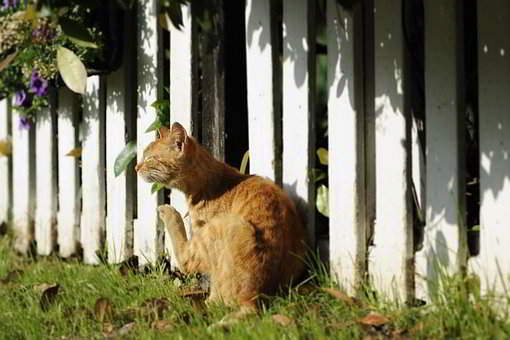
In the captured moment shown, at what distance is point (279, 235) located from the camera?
9.84 feet

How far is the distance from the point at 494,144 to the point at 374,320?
72cm

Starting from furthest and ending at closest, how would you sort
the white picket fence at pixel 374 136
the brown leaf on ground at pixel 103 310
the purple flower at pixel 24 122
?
the purple flower at pixel 24 122 < the brown leaf on ground at pixel 103 310 < the white picket fence at pixel 374 136

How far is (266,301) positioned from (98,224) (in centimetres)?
184

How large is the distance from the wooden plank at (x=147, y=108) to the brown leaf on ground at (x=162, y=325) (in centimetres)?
109

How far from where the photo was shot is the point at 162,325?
281 centimetres

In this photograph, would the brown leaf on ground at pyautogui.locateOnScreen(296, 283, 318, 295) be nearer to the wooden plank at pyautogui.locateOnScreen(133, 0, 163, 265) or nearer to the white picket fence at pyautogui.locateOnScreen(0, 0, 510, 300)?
the white picket fence at pyautogui.locateOnScreen(0, 0, 510, 300)

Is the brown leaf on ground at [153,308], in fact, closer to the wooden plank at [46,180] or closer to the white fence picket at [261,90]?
the white fence picket at [261,90]

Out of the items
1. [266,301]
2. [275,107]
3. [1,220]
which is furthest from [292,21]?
[1,220]

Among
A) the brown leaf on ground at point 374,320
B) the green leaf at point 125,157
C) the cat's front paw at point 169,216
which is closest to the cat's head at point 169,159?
the cat's front paw at point 169,216

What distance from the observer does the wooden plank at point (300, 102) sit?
10.6ft

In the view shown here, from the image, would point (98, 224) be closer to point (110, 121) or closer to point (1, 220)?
point (110, 121)

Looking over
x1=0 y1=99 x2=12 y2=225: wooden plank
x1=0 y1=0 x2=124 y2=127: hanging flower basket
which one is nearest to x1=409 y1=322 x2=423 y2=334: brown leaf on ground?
x1=0 y1=0 x2=124 y2=127: hanging flower basket

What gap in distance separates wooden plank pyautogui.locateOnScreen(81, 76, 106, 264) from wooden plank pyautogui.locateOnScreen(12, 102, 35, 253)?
2.77 feet

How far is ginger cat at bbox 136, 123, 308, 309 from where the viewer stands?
2938 mm
